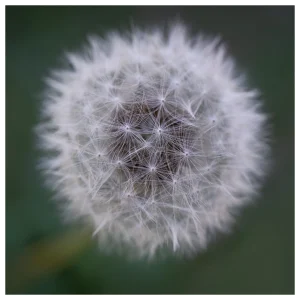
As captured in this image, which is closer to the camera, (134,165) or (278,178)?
(134,165)

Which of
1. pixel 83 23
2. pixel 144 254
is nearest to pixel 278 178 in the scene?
pixel 144 254

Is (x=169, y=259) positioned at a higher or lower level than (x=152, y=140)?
lower

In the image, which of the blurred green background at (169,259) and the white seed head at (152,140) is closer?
the white seed head at (152,140)

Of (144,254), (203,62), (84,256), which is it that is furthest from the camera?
(84,256)

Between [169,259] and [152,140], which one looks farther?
[169,259]

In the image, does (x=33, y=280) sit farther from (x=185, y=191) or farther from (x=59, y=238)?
(x=185, y=191)

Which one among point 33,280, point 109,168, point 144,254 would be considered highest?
point 109,168
